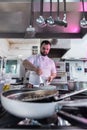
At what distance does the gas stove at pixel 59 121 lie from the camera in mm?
357

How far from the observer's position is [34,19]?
0.99 meters

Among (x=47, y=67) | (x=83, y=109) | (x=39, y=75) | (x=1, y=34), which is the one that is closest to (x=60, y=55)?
(x=47, y=67)

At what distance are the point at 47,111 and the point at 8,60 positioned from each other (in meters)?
2.81

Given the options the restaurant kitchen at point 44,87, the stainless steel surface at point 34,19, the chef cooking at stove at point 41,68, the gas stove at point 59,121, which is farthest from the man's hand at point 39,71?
the gas stove at point 59,121

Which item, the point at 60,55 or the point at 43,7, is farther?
the point at 60,55

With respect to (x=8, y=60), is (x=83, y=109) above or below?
below

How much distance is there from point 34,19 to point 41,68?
66 cm

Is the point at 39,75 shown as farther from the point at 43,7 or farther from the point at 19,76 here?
the point at 19,76

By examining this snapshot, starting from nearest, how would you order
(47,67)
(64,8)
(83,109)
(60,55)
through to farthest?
(83,109), (64,8), (47,67), (60,55)

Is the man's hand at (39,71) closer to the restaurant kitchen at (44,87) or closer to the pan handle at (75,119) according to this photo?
the restaurant kitchen at (44,87)

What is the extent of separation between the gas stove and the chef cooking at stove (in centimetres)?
96

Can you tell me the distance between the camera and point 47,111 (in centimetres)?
42

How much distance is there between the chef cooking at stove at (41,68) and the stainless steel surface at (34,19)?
392 millimetres

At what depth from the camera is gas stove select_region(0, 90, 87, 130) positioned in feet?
1.17
